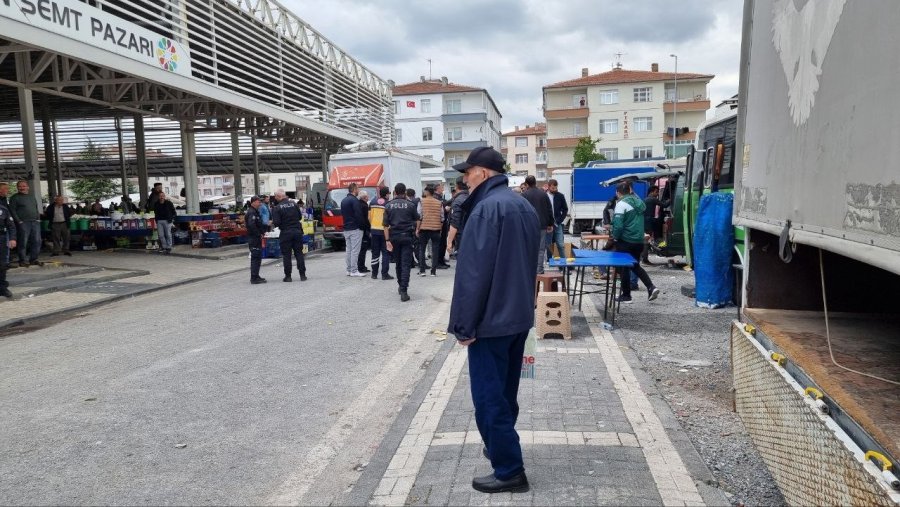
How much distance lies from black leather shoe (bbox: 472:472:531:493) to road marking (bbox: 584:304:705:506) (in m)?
0.74

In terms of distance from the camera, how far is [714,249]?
8773 mm

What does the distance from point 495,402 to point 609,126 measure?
64.9m

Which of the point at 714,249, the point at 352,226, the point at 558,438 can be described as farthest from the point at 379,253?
the point at 558,438

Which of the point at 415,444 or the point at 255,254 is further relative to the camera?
the point at 255,254

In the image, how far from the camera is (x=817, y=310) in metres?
4.89

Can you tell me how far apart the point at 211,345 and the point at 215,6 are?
15.4m

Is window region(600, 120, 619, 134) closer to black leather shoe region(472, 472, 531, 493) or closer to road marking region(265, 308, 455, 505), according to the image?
road marking region(265, 308, 455, 505)

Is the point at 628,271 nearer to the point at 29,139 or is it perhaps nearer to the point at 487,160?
the point at 487,160

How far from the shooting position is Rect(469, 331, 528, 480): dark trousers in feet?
11.6

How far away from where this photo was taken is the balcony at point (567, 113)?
6594 cm

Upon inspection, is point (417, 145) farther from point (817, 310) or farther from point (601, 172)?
point (817, 310)

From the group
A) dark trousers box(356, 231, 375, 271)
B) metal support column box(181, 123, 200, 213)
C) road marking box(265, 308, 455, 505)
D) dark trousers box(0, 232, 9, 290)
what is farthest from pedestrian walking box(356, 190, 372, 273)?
metal support column box(181, 123, 200, 213)

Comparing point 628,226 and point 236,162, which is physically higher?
point 236,162

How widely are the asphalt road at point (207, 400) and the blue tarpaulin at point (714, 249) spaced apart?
3.61m
